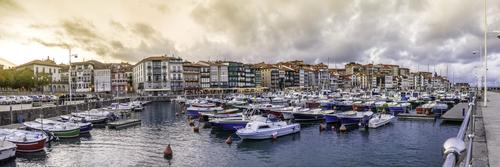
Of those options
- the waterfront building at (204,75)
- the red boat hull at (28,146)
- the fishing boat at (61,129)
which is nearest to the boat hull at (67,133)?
the fishing boat at (61,129)

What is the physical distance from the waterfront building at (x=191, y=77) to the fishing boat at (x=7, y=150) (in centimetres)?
9568

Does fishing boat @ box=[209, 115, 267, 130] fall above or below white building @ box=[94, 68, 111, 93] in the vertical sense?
below

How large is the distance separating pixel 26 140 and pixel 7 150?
3.12 m

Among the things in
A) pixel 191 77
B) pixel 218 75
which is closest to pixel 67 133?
pixel 191 77

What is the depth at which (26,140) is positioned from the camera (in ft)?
90.6

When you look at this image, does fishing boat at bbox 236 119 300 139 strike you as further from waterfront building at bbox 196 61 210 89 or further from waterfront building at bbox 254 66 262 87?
waterfront building at bbox 254 66 262 87

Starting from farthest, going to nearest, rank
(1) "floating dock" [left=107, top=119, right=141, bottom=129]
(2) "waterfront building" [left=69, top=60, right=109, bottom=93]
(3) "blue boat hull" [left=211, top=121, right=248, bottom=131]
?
(2) "waterfront building" [left=69, top=60, right=109, bottom=93]
(1) "floating dock" [left=107, top=119, right=141, bottom=129]
(3) "blue boat hull" [left=211, top=121, right=248, bottom=131]

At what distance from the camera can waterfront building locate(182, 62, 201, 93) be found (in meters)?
122

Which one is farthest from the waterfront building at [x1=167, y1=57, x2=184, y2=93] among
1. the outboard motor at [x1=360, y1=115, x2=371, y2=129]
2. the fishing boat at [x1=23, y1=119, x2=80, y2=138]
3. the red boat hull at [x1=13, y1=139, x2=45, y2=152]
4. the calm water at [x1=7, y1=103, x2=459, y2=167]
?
the red boat hull at [x1=13, y1=139, x2=45, y2=152]

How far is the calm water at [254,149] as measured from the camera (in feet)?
83.5

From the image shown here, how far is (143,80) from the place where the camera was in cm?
11650

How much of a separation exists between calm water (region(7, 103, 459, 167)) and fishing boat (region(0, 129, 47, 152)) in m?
0.60

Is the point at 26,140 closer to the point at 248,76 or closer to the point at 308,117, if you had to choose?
the point at 308,117

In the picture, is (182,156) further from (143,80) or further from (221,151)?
(143,80)
